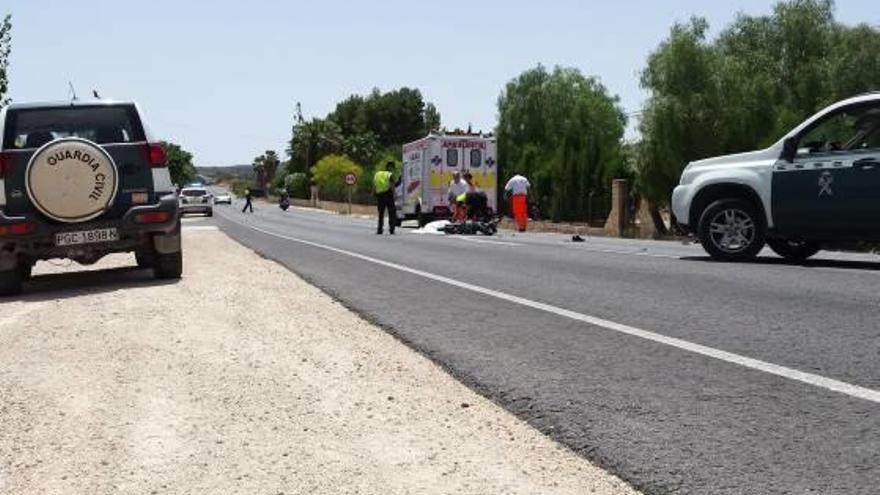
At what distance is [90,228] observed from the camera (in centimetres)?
1016

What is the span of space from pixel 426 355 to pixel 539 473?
8.54 ft

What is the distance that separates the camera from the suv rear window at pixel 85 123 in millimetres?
10477

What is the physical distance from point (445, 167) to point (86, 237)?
63.3ft

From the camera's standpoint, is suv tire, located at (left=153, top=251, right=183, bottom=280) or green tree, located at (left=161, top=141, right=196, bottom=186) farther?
green tree, located at (left=161, top=141, right=196, bottom=186)

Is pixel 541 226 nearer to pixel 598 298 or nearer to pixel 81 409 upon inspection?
pixel 598 298

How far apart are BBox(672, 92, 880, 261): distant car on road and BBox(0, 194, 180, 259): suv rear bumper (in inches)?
269

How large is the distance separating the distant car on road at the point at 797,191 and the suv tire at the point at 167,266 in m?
6.68

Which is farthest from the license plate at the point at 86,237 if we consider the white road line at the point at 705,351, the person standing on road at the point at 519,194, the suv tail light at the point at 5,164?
the person standing on road at the point at 519,194

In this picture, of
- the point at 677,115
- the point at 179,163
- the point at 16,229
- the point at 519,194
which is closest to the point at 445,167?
the point at 519,194

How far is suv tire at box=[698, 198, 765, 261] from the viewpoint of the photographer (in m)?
12.5

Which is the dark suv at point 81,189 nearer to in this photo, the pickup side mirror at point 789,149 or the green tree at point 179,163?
the pickup side mirror at point 789,149

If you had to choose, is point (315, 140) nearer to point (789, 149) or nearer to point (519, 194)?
point (519, 194)

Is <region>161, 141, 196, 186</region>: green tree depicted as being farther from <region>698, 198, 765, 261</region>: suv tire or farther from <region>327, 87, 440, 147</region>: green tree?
<region>698, 198, 765, 261</region>: suv tire

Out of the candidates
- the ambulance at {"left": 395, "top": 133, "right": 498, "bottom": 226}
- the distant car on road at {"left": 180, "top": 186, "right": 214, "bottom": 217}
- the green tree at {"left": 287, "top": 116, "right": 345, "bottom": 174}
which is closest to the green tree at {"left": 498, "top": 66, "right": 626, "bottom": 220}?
the ambulance at {"left": 395, "top": 133, "right": 498, "bottom": 226}
